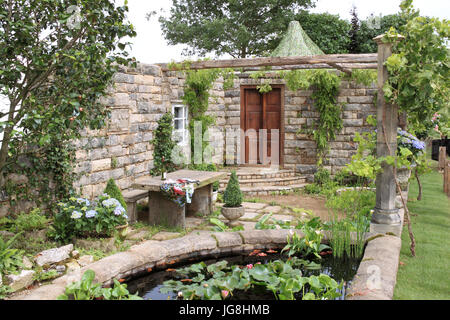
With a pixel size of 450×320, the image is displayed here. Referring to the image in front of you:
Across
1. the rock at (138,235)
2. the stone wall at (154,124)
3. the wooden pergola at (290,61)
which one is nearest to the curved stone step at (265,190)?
the stone wall at (154,124)

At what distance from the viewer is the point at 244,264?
4.77 metres

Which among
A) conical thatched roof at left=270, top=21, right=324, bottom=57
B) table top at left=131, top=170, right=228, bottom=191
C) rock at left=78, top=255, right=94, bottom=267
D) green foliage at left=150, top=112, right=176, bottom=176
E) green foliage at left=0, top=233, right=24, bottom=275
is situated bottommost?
rock at left=78, top=255, right=94, bottom=267

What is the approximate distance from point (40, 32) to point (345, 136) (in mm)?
7292

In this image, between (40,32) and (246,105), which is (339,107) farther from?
(40,32)

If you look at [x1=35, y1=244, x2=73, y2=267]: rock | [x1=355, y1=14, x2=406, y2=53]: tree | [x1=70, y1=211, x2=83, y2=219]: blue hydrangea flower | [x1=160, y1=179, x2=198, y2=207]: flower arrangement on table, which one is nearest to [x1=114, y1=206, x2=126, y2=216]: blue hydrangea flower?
[x1=70, y1=211, x2=83, y2=219]: blue hydrangea flower

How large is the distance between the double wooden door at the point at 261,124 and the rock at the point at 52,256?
7.09 m

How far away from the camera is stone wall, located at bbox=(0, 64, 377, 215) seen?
6.59m

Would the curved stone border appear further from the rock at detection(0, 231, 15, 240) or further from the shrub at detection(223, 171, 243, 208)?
the rock at detection(0, 231, 15, 240)

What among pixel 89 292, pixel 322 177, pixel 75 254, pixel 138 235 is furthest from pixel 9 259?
pixel 322 177

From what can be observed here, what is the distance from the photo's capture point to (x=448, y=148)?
14.9m

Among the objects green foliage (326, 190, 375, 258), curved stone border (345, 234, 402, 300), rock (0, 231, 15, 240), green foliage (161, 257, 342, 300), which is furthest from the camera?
rock (0, 231, 15, 240)

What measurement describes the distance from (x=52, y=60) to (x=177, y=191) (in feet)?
7.66

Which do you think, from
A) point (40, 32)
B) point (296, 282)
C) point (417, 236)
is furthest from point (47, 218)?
point (417, 236)

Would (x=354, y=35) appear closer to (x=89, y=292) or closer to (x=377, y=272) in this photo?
(x=377, y=272)
